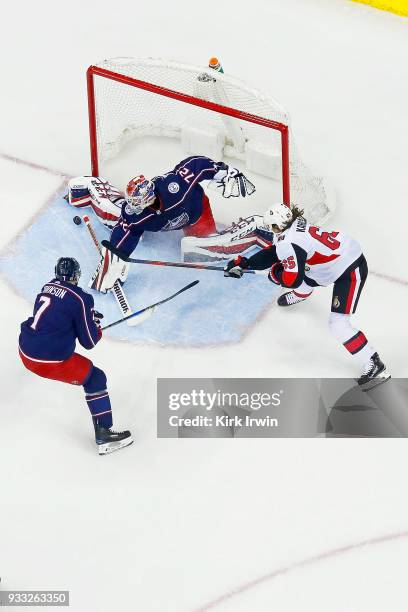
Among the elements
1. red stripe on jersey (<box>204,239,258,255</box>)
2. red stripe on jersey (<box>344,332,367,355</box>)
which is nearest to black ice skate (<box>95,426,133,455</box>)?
red stripe on jersey (<box>344,332,367,355</box>)

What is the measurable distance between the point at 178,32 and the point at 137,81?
1663 mm

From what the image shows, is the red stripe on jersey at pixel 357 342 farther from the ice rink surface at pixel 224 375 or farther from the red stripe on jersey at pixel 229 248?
the red stripe on jersey at pixel 229 248

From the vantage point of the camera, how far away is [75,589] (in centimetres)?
497

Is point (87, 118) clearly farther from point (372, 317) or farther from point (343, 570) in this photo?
point (343, 570)

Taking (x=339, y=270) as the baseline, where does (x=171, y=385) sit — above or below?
below

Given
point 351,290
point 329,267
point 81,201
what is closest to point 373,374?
point 351,290

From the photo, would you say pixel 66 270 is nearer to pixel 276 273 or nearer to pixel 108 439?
pixel 108 439

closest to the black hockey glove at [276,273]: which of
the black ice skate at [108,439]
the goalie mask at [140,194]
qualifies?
the goalie mask at [140,194]

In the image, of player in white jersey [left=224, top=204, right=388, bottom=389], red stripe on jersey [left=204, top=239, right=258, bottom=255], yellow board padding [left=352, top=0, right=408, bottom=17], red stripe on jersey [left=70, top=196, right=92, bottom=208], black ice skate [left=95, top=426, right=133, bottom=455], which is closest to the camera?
black ice skate [left=95, top=426, right=133, bottom=455]

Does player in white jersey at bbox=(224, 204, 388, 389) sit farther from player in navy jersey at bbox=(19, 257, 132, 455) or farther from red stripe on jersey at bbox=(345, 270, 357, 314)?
player in navy jersey at bbox=(19, 257, 132, 455)

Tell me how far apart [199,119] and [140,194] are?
106 centimetres

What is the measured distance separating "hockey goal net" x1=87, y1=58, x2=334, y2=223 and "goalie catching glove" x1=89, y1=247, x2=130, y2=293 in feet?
2.47

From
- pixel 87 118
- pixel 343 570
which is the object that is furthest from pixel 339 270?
pixel 87 118

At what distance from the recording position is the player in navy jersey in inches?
202
